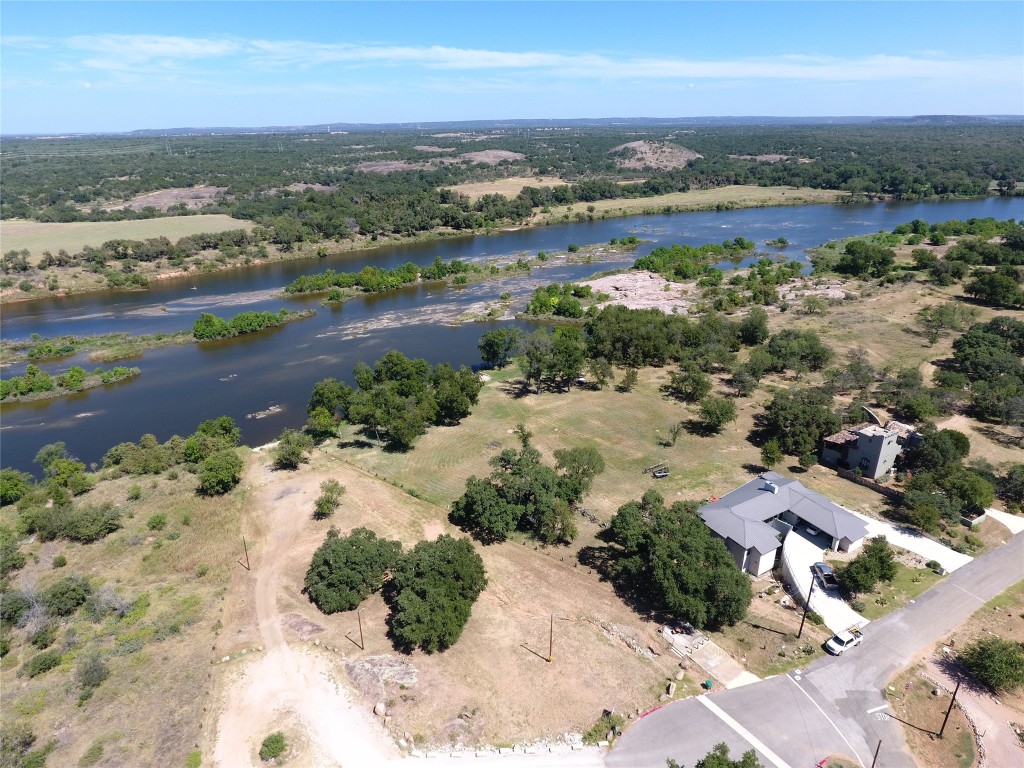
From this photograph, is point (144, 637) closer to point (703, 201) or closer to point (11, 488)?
point (11, 488)

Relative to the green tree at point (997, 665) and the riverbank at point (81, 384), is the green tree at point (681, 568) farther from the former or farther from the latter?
the riverbank at point (81, 384)

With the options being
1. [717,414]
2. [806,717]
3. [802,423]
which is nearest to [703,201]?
[717,414]

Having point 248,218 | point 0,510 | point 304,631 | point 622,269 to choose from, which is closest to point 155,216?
point 248,218

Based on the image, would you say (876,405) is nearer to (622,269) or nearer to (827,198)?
(622,269)

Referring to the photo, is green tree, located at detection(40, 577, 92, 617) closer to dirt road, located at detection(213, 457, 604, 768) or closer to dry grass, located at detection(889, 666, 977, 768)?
dirt road, located at detection(213, 457, 604, 768)

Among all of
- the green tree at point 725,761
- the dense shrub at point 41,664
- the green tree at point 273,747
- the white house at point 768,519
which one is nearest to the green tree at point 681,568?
the white house at point 768,519

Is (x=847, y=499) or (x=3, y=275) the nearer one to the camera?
(x=847, y=499)
